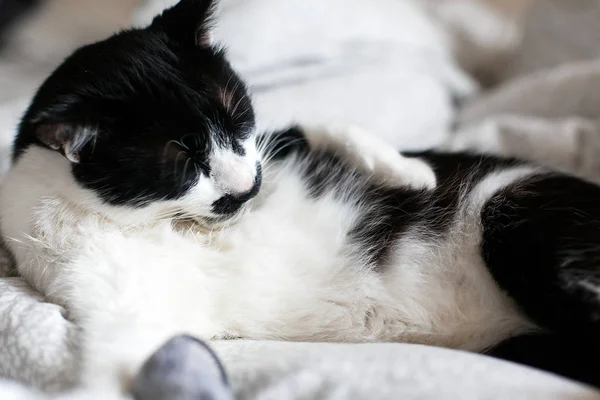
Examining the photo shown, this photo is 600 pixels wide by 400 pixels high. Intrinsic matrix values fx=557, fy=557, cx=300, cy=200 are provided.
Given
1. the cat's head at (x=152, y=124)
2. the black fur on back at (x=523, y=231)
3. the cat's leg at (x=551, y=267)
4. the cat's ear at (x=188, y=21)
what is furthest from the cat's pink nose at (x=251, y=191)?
the cat's leg at (x=551, y=267)

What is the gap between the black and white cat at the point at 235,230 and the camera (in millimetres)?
837

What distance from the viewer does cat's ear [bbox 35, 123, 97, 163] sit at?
2.56 ft

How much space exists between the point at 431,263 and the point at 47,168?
0.67 m

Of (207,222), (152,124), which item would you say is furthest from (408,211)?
(152,124)

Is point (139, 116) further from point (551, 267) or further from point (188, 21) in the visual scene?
point (551, 267)

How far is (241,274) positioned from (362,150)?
0.34 metres

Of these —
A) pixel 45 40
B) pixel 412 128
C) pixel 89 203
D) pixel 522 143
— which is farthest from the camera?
pixel 45 40

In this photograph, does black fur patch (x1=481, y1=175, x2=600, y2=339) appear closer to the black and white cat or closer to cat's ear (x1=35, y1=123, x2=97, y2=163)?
the black and white cat

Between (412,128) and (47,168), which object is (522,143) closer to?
(412,128)

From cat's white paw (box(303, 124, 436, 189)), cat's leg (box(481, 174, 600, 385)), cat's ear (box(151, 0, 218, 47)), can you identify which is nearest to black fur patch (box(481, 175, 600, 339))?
cat's leg (box(481, 174, 600, 385))

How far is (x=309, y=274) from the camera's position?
3.20 feet

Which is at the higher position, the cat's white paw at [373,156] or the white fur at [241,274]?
the cat's white paw at [373,156]

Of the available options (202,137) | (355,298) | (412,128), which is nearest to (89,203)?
(202,137)

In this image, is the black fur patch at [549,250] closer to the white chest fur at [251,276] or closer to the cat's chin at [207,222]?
the white chest fur at [251,276]
